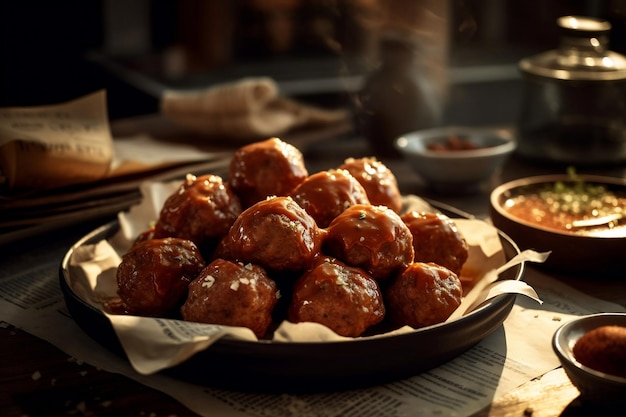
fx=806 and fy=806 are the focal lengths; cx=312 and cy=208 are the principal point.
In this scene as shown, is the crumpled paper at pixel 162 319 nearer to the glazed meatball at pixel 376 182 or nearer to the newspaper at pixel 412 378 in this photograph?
the newspaper at pixel 412 378

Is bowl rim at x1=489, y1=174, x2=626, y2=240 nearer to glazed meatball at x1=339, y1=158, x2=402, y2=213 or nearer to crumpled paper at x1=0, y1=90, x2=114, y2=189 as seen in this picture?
glazed meatball at x1=339, y1=158, x2=402, y2=213

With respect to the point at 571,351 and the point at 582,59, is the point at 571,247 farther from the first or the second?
the point at 582,59

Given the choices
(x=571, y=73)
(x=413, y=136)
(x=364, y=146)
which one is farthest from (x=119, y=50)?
(x=571, y=73)

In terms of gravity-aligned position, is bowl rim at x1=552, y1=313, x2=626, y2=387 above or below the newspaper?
above

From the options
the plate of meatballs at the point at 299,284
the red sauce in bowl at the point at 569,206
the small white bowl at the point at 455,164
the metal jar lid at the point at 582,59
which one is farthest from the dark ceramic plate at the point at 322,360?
the metal jar lid at the point at 582,59

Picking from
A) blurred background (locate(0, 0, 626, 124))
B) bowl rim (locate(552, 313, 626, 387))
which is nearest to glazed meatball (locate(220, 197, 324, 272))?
bowl rim (locate(552, 313, 626, 387))

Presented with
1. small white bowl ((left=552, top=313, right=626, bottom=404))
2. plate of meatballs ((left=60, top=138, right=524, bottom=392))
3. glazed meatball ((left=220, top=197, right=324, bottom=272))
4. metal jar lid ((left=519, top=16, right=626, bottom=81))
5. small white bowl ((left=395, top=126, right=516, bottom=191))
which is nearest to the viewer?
small white bowl ((left=552, top=313, right=626, bottom=404))

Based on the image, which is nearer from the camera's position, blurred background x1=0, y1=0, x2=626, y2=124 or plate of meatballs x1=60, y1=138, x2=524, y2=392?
plate of meatballs x1=60, y1=138, x2=524, y2=392
